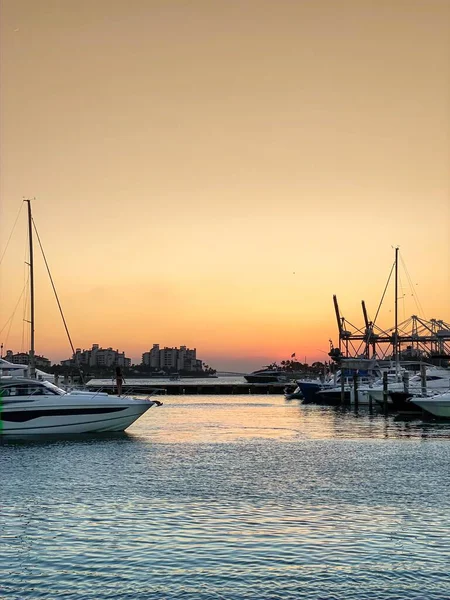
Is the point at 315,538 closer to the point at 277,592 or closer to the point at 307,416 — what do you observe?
the point at 277,592

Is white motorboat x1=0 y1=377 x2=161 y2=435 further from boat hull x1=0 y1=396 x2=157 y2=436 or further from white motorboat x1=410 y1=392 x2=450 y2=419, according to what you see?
white motorboat x1=410 y1=392 x2=450 y2=419

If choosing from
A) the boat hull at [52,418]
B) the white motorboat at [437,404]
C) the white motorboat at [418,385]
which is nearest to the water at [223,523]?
the boat hull at [52,418]

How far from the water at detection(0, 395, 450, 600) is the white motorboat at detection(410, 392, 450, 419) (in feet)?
58.8

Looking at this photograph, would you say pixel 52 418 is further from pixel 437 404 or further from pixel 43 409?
pixel 437 404

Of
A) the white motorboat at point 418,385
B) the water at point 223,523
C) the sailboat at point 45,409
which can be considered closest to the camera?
the water at point 223,523

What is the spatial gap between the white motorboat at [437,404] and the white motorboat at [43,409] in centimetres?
2454

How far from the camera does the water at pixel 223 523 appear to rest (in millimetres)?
14094

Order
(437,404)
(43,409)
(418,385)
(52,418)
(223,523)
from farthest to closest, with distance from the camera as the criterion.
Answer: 1. (418,385)
2. (437,404)
3. (52,418)
4. (43,409)
5. (223,523)

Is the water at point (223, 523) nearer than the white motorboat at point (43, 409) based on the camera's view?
Yes

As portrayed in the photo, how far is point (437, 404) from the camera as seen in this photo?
54.2 metres

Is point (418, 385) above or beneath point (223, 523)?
above

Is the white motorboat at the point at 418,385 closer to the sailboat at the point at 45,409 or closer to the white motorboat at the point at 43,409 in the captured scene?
the sailboat at the point at 45,409

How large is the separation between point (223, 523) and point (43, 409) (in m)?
23.1

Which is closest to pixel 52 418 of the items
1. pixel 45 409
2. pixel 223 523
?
pixel 45 409
